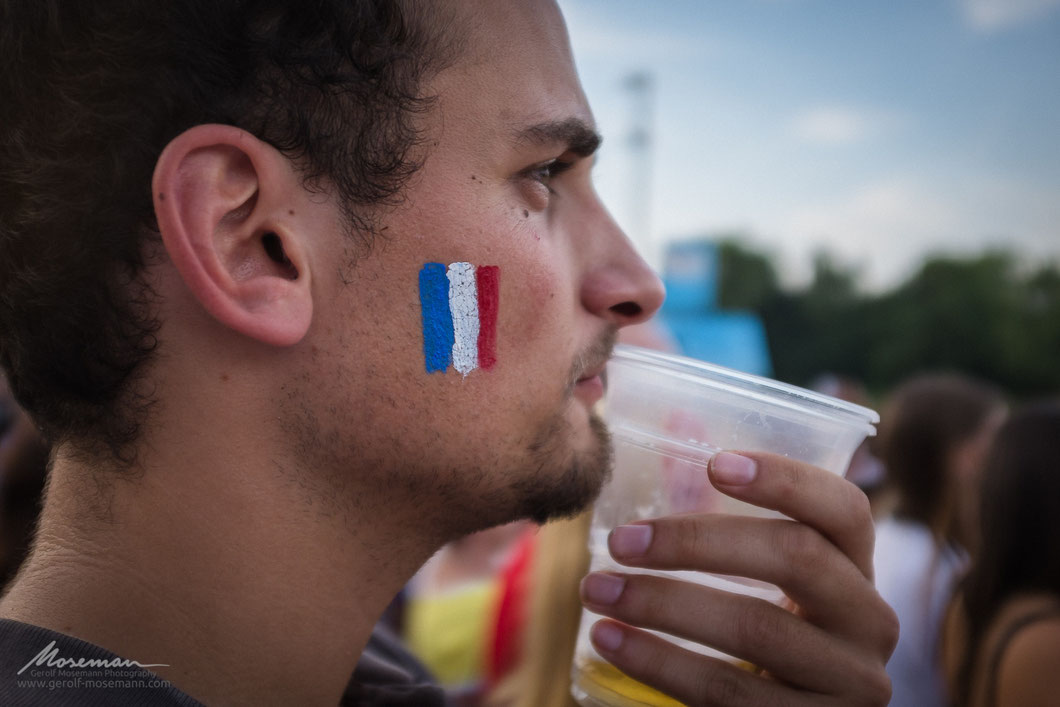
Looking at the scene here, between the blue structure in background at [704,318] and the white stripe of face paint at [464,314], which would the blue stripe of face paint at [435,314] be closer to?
the white stripe of face paint at [464,314]

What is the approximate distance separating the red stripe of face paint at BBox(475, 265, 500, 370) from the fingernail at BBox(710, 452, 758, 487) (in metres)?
0.49

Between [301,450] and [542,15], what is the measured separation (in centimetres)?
107

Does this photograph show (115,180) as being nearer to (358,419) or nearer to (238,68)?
(238,68)

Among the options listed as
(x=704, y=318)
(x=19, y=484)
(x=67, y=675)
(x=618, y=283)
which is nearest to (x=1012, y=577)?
(x=618, y=283)

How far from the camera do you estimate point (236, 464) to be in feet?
5.14

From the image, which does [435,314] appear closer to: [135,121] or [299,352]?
[299,352]

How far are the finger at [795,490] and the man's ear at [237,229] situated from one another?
0.87 metres

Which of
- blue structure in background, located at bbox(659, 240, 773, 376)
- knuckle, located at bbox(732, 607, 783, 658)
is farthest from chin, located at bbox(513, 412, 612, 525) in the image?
blue structure in background, located at bbox(659, 240, 773, 376)

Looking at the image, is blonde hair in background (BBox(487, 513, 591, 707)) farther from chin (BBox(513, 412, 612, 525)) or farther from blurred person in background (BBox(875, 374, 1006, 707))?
blurred person in background (BBox(875, 374, 1006, 707))

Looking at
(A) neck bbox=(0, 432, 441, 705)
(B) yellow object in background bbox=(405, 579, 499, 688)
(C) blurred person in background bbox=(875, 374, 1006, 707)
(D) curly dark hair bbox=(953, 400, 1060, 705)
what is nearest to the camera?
(A) neck bbox=(0, 432, 441, 705)

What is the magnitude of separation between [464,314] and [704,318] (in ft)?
14.3

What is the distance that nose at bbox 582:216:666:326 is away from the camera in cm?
177

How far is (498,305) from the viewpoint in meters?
1.65

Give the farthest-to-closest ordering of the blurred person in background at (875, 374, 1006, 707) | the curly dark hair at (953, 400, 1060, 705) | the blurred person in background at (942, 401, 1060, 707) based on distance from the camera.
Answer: the blurred person in background at (875, 374, 1006, 707)
the curly dark hair at (953, 400, 1060, 705)
the blurred person in background at (942, 401, 1060, 707)
